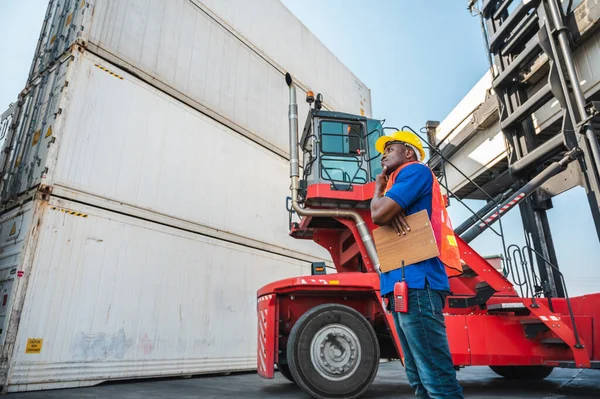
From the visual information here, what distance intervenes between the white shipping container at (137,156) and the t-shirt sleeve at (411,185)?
447 centimetres

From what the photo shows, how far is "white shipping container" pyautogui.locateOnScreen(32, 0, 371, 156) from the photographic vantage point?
597cm

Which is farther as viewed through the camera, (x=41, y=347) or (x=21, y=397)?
(x=41, y=347)

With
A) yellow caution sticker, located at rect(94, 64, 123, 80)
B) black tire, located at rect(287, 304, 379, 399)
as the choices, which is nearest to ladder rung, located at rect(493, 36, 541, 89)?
black tire, located at rect(287, 304, 379, 399)

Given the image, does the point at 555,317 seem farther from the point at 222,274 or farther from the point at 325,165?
the point at 222,274

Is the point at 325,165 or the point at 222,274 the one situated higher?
the point at 325,165

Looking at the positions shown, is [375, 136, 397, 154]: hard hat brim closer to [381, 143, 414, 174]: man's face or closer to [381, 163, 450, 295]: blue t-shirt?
[381, 143, 414, 174]: man's face

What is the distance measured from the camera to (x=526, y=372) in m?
5.62

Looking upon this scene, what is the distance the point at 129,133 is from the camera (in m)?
5.77

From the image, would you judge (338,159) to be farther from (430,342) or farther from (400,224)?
(430,342)

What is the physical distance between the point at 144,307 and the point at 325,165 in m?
3.12

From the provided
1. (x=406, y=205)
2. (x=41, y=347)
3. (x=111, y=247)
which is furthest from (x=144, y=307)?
(x=406, y=205)

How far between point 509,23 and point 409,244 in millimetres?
7136

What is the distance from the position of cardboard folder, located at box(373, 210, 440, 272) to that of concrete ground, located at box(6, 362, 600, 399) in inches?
109

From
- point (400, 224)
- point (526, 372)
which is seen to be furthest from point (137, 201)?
point (526, 372)
